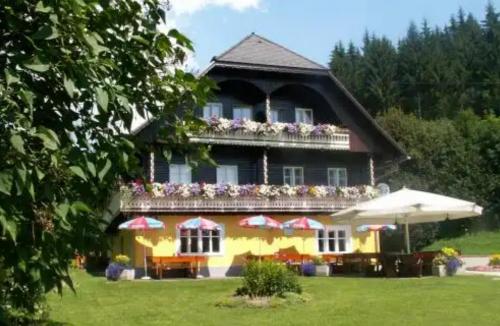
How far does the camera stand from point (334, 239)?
106ft

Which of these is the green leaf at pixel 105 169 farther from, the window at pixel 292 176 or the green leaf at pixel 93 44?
the window at pixel 292 176

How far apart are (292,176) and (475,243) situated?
643 inches

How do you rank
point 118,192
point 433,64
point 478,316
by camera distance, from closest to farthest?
point 118,192, point 478,316, point 433,64

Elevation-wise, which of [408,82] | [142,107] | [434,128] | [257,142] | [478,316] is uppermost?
[408,82]

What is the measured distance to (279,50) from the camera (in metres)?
33.6

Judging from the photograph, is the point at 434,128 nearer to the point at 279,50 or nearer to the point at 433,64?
the point at 279,50

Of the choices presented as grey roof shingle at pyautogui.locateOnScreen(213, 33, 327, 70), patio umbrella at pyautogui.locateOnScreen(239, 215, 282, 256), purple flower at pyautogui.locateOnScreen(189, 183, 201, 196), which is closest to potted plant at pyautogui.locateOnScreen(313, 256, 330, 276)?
patio umbrella at pyautogui.locateOnScreen(239, 215, 282, 256)

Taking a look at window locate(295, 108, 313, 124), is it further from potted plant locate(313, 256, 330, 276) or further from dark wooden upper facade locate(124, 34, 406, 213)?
potted plant locate(313, 256, 330, 276)

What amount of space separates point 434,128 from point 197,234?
27635mm

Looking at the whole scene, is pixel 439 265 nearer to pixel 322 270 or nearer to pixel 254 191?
pixel 322 270

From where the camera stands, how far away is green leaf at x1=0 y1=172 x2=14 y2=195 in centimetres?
242

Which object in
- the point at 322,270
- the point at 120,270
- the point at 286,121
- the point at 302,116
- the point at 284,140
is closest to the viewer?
the point at 120,270

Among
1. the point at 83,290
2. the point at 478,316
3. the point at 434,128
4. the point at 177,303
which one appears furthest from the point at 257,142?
the point at 434,128

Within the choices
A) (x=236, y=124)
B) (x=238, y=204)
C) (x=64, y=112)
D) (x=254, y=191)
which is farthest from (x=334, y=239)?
(x=64, y=112)
